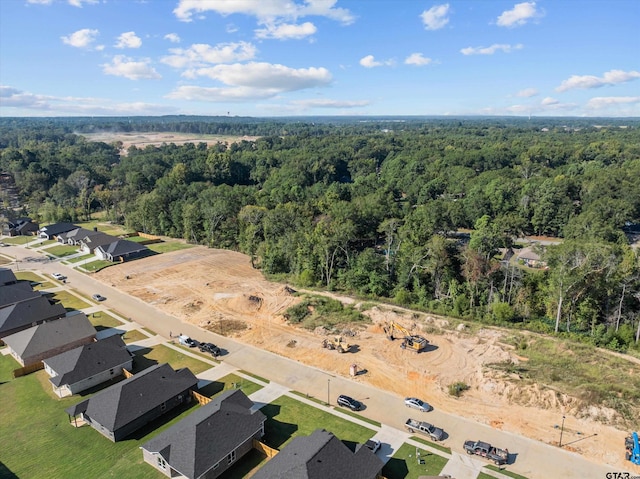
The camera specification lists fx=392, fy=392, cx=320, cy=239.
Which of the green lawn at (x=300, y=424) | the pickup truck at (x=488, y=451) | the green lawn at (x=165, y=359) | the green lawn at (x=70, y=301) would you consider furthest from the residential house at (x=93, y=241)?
the pickup truck at (x=488, y=451)

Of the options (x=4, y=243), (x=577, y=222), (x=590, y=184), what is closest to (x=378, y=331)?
(x=577, y=222)

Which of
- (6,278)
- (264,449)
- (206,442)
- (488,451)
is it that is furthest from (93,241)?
(488,451)

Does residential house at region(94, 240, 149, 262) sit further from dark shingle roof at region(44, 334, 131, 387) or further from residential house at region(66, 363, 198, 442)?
residential house at region(66, 363, 198, 442)

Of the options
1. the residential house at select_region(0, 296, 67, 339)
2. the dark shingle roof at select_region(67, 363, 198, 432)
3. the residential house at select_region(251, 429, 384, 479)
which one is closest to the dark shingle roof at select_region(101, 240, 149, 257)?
the residential house at select_region(0, 296, 67, 339)

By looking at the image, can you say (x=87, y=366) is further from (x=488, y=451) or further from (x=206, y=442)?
(x=488, y=451)

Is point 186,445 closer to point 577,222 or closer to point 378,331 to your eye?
point 378,331

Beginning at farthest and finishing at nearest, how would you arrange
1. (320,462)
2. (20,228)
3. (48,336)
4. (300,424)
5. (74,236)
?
(20,228)
(74,236)
(48,336)
(300,424)
(320,462)
